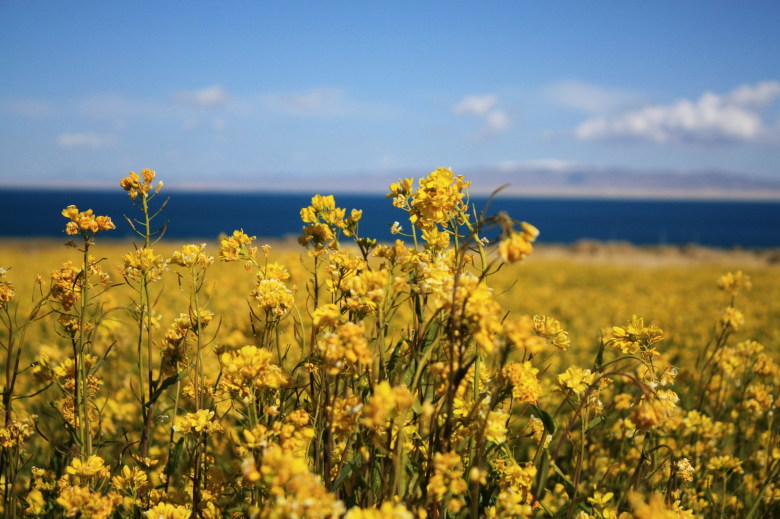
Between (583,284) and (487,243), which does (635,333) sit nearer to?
(487,243)

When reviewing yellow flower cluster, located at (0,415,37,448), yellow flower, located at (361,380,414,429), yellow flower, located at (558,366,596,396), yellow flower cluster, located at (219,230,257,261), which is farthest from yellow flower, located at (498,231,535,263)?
yellow flower cluster, located at (0,415,37,448)

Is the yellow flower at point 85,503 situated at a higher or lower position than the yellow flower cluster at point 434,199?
lower

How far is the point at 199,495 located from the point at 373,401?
115 cm

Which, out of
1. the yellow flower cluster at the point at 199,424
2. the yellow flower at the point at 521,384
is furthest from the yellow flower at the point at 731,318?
the yellow flower cluster at the point at 199,424

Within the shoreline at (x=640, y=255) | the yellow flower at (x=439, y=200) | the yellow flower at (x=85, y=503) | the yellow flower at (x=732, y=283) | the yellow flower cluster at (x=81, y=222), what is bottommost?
the shoreline at (x=640, y=255)

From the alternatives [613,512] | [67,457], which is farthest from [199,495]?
[613,512]

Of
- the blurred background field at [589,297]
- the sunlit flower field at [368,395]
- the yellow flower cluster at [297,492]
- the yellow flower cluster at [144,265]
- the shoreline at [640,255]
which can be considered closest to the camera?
the yellow flower cluster at [297,492]

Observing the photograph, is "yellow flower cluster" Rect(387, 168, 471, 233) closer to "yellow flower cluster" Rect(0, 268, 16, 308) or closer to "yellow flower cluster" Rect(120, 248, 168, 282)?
"yellow flower cluster" Rect(120, 248, 168, 282)

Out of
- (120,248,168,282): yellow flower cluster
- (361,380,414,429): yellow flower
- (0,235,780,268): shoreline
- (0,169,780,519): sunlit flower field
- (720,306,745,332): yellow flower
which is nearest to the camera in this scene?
(361,380,414,429): yellow flower

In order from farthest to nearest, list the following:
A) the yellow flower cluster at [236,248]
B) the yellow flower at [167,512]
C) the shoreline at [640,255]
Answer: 1. the shoreline at [640,255]
2. the yellow flower cluster at [236,248]
3. the yellow flower at [167,512]

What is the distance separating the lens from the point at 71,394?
2363 mm

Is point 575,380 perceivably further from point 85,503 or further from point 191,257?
point 85,503

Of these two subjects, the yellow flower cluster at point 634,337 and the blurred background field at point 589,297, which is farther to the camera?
the blurred background field at point 589,297

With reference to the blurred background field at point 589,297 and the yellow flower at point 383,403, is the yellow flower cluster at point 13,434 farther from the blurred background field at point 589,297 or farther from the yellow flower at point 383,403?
the yellow flower at point 383,403
